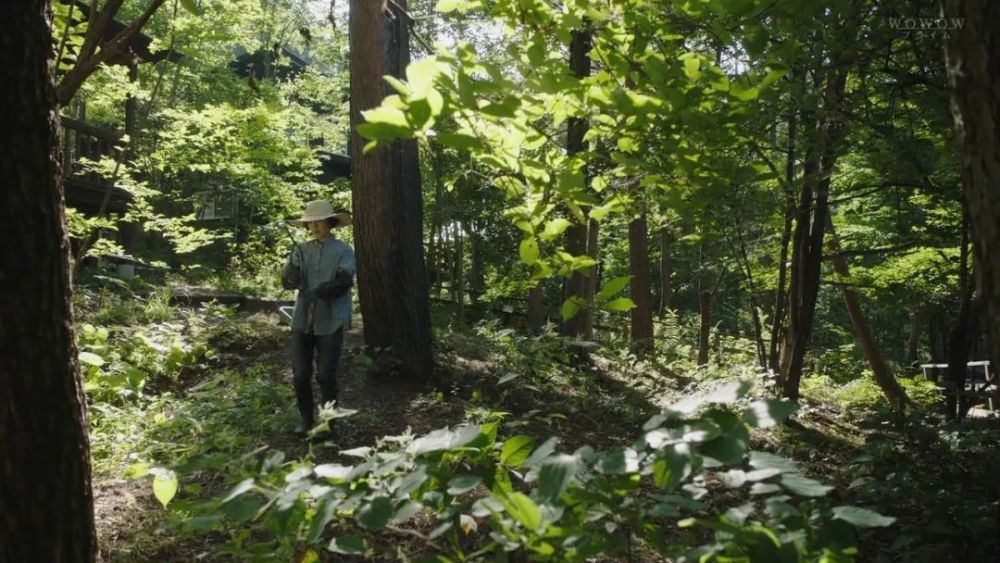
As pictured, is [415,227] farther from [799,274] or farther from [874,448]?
[874,448]

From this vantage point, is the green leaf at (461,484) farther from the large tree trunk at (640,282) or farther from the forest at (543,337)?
the large tree trunk at (640,282)

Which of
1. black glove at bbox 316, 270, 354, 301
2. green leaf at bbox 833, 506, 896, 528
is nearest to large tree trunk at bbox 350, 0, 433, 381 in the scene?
black glove at bbox 316, 270, 354, 301

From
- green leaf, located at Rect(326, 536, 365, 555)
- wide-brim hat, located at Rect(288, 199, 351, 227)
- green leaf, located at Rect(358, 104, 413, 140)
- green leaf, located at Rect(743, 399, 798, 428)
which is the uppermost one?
wide-brim hat, located at Rect(288, 199, 351, 227)

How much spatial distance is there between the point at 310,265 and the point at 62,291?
3762 millimetres

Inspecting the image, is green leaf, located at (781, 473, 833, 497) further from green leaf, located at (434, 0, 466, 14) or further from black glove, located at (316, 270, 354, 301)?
black glove, located at (316, 270, 354, 301)

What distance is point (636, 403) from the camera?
26.0ft

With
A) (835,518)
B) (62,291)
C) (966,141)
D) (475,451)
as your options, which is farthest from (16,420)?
(966,141)

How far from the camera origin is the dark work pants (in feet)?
19.2

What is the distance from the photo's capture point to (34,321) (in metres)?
2.10

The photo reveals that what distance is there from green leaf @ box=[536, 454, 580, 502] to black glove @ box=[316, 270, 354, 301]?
451cm

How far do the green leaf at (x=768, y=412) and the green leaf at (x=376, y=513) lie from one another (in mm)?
738

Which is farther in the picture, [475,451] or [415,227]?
[415,227]

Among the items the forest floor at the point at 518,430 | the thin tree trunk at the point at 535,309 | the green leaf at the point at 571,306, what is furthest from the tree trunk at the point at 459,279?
the green leaf at the point at 571,306

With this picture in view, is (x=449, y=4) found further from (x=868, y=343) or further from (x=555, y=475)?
(x=868, y=343)
